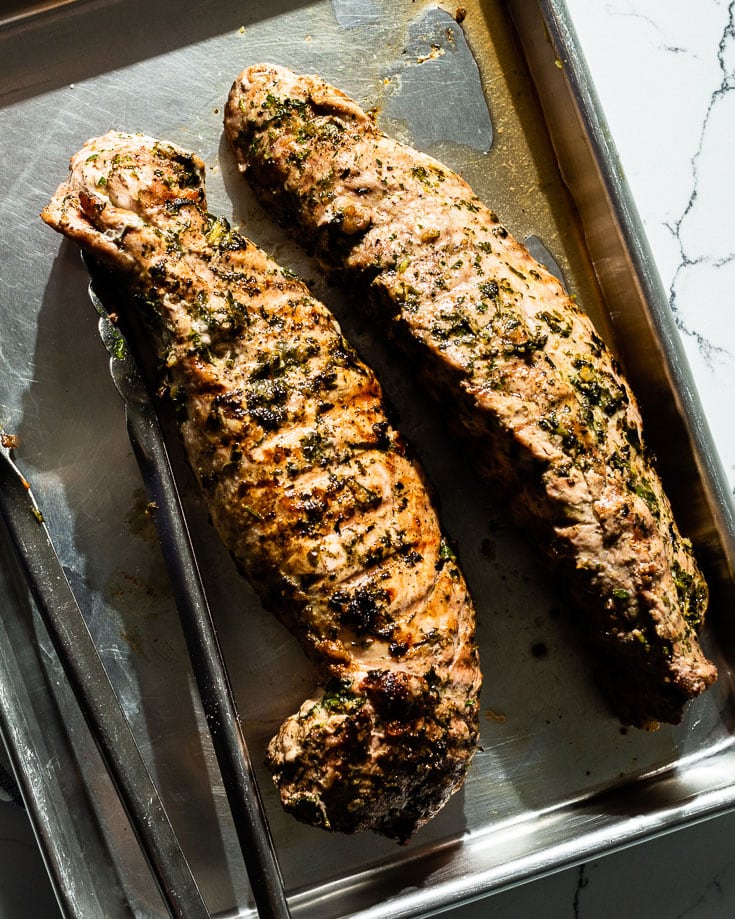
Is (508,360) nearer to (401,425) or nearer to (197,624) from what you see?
(401,425)

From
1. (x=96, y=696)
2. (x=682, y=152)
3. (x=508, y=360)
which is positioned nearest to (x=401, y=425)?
(x=508, y=360)

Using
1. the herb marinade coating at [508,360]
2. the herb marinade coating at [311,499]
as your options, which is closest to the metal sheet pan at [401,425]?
the herb marinade coating at [508,360]

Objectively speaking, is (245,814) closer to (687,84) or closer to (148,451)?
(148,451)

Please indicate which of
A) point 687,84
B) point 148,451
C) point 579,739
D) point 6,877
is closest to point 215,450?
point 148,451

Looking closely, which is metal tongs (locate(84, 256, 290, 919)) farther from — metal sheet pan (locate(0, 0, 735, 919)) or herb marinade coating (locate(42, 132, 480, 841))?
metal sheet pan (locate(0, 0, 735, 919))

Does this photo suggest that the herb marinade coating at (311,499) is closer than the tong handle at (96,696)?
Yes

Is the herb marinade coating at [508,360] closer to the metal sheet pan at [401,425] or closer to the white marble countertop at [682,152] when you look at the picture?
the metal sheet pan at [401,425]

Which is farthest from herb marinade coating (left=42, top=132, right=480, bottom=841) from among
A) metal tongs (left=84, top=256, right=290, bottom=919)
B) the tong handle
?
the tong handle
